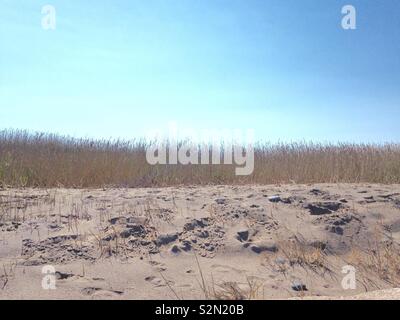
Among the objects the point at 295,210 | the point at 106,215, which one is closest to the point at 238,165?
the point at 295,210

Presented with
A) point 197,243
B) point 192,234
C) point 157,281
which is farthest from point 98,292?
point 192,234

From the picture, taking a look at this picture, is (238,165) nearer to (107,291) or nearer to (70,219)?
(70,219)

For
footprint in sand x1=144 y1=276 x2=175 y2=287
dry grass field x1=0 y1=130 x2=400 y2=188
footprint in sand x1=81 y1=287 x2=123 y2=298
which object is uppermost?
dry grass field x1=0 y1=130 x2=400 y2=188

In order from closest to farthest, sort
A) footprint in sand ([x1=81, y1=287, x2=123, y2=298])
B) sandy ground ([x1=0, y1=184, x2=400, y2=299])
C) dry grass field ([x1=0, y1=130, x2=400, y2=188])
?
footprint in sand ([x1=81, y1=287, x2=123, y2=298])
sandy ground ([x1=0, y1=184, x2=400, y2=299])
dry grass field ([x1=0, y1=130, x2=400, y2=188])

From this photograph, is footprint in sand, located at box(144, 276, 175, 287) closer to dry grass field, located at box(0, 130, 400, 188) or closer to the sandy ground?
the sandy ground

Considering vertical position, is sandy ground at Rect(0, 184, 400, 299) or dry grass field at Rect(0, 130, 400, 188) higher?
dry grass field at Rect(0, 130, 400, 188)

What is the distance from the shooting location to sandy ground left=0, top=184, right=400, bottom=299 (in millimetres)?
4316

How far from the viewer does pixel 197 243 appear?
5254mm

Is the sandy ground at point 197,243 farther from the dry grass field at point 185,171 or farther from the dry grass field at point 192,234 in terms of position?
the dry grass field at point 185,171

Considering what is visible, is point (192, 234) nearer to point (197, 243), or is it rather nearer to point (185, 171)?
point (197, 243)

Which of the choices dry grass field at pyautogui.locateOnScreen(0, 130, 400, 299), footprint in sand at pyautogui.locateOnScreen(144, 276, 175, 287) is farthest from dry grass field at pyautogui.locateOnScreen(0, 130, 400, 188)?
footprint in sand at pyautogui.locateOnScreen(144, 276, 175, 287)

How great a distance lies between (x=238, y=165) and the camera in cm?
961

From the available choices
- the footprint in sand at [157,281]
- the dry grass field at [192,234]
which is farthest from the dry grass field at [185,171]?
the footprint in sand at [157,281]

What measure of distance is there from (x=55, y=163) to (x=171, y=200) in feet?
11.4
